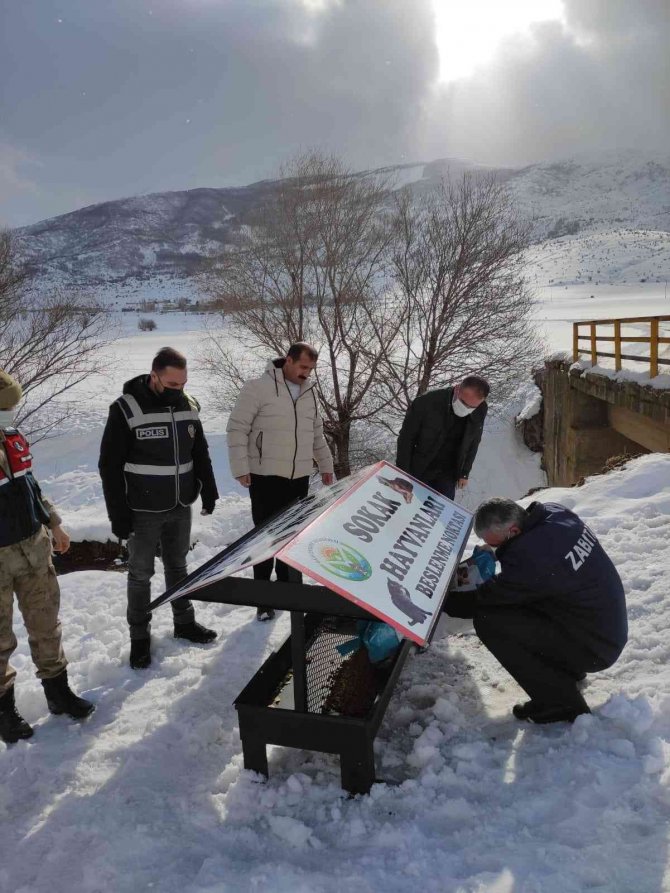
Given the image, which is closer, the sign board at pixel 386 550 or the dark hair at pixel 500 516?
the sign board at pixel 386 550

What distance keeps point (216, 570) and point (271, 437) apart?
1860mm

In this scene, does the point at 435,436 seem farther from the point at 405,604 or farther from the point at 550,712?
the point at 405,604

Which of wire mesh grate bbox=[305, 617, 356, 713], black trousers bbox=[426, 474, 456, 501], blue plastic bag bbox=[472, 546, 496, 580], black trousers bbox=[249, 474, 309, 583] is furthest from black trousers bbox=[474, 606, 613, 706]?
black trousers bbox=[249, 474, 309, 583]

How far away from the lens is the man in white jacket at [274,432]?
158 inches

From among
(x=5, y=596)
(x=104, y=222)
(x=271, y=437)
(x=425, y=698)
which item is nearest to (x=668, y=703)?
(x=425, y=698)

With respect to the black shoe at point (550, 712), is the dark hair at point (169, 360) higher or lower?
higher

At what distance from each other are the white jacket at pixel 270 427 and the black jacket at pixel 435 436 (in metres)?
0.82

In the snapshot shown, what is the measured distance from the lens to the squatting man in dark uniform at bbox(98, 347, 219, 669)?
3324 millimetres

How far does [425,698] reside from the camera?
3.09 metres

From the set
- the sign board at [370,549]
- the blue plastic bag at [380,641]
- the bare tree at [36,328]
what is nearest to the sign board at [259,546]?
the sign board at [370,549]

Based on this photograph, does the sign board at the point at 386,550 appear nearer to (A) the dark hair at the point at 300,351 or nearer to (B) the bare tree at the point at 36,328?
(A) the dark hair at the point at 300,351

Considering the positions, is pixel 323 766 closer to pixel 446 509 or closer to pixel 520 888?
pixel 520 888

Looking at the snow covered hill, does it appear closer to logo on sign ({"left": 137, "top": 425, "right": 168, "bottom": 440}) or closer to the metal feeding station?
the metal feeding station

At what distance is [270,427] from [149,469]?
990 mm
